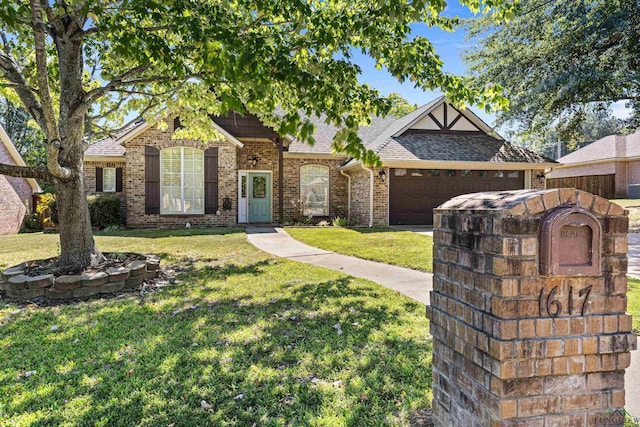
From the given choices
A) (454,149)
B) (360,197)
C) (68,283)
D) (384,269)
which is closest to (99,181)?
(360,197)

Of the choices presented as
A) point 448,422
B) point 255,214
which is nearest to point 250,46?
point 448,422

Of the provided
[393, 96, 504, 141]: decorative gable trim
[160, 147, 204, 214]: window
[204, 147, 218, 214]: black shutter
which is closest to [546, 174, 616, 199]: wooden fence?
[393, 96, 504, 141]: decorative gable trim

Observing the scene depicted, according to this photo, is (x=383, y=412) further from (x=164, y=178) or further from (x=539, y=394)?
(x=164, y=178)

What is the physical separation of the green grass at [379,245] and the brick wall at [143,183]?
3.43 m

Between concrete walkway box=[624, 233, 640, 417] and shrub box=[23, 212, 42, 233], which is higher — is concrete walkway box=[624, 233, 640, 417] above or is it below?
below

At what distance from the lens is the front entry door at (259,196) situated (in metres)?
15.5

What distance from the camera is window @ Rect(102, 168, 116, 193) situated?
15.2 metres

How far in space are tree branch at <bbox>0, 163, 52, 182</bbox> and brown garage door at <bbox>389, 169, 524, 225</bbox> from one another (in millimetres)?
11117

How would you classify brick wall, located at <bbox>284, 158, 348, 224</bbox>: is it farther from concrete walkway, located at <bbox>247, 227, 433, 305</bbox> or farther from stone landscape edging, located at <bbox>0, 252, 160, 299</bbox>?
stone landscape edging, located at <bbox>0, 252, 160, 299</bbox>

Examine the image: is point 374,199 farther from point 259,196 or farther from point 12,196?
point 12,196

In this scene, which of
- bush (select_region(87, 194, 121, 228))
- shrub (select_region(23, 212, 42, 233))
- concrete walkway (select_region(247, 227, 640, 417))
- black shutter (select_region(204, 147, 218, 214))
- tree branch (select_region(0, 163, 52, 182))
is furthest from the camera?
black shutter (select_region(204, 147, 218, 214))

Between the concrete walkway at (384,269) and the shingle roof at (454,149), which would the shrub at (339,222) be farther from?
Result: the concrete walkway at (384,269)

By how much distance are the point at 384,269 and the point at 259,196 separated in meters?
9.78

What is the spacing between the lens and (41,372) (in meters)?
2.93
